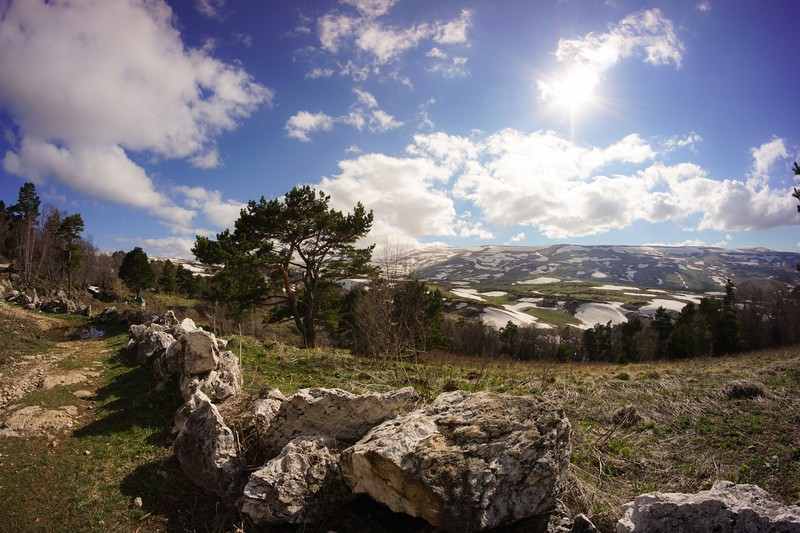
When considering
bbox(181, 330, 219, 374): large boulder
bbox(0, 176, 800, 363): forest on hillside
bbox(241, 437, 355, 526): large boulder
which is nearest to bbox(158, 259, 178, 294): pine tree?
bbox(0, 176, 800, 363): forest on hillside

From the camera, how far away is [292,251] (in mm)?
23359

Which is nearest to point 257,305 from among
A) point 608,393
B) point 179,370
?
point 179,370

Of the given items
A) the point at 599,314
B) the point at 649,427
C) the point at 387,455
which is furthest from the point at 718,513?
the point at 599,314

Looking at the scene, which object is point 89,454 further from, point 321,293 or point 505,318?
point 505,318

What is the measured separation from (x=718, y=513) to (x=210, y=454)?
24.3 ft

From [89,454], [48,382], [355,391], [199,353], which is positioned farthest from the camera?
[48,382]

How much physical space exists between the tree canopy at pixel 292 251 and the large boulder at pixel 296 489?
16.1 metres

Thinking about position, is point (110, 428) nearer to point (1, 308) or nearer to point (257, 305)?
point (257, 305)

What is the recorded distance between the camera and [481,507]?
14.2ft

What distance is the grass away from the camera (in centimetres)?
622

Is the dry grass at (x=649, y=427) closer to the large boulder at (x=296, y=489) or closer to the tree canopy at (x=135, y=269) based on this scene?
the large boulder at (x=296, y=489)

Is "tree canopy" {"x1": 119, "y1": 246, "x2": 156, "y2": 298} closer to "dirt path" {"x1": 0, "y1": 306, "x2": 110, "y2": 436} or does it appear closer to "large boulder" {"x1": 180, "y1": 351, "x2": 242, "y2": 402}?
"dirt path" {"x1": 0, "y1": 306, "x2": 110, "y2": 436}

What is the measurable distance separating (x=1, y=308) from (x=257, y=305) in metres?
17.1

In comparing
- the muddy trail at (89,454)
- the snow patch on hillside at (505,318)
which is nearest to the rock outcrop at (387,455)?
the muddy trail at (89,454)
